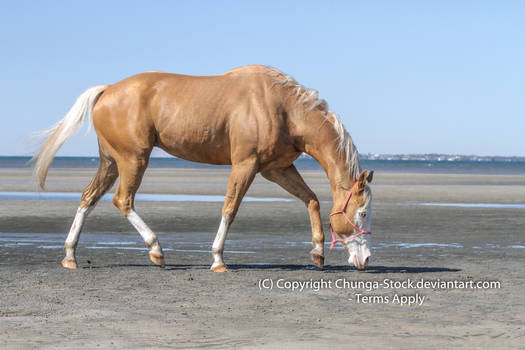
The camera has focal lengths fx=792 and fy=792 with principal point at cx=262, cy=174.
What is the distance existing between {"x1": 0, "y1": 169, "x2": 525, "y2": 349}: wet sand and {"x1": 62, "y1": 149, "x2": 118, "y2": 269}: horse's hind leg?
0.80 ft

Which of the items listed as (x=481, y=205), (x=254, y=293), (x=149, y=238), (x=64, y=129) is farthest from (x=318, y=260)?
(x=481, y=205)

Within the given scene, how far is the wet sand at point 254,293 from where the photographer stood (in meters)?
6.02

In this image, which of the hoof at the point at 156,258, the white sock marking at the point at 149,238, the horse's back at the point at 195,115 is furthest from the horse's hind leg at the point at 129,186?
the horse's back at the point at 195,115

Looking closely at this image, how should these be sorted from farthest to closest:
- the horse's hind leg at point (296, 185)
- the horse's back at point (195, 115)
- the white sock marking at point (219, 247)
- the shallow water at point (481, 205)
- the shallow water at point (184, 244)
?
the shallow water at point (481, 205), the shallow water at point (184, 244), the horse's hind leg at point (296, 185), the horse's back at point (195, 115), the white sock marking at point (219, 247)

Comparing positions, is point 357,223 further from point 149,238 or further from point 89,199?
point 89,199

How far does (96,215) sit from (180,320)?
13.5m

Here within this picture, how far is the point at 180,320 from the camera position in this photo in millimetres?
6668

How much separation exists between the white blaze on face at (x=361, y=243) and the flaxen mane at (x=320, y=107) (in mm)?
457

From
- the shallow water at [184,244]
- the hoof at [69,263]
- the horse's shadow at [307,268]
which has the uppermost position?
the horse's shadow at [307,268]

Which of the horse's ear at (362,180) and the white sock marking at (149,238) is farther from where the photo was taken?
the white sock marking at (149,238)

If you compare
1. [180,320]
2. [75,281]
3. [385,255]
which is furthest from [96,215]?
[180,320]

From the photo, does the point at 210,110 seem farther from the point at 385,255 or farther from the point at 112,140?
the point at 385,255

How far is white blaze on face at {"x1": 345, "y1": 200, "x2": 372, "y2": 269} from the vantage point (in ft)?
31.6

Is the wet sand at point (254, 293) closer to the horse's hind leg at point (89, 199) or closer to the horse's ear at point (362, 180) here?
the horse's hind leg at point (89, 199)
